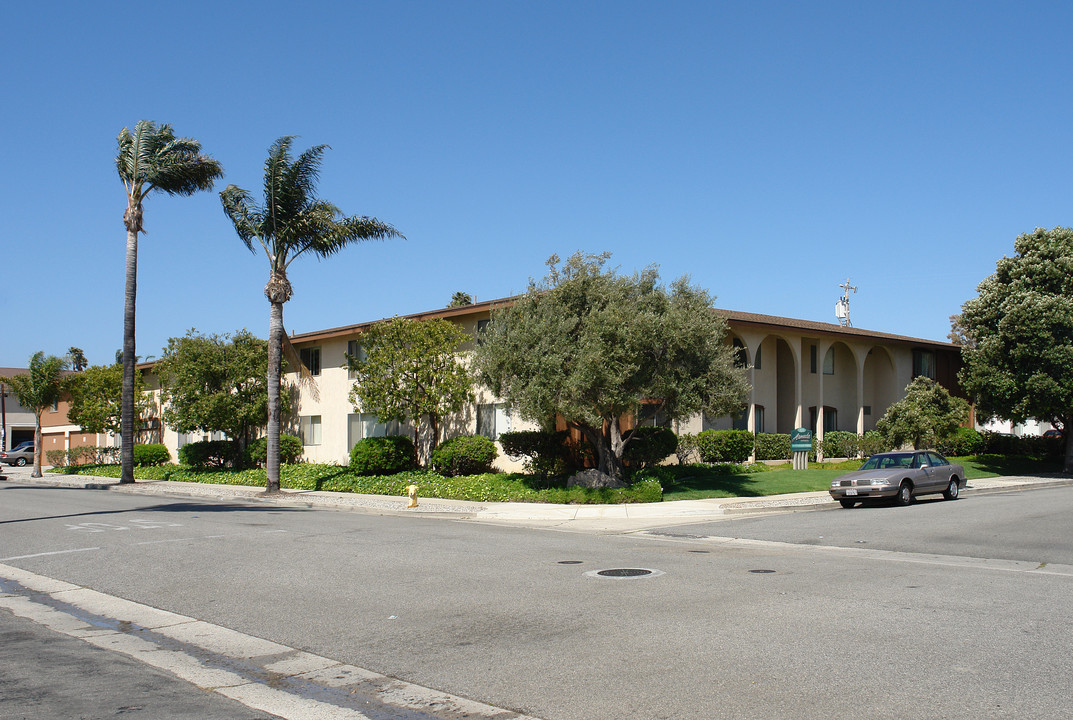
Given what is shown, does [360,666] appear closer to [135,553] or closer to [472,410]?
[135,553]

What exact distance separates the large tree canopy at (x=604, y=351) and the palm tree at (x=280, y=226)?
7853 millimetres

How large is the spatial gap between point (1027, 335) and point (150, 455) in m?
37.8

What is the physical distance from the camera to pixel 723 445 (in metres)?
28.5

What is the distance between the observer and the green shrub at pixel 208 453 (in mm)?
36625

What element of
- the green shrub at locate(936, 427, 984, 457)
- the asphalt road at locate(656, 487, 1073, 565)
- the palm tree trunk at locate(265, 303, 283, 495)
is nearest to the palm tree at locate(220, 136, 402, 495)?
the palm tree trunk at locate(265, 303, 283, 495)

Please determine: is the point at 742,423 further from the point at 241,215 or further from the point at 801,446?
the point at 241,215

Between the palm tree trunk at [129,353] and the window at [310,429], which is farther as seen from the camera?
the window at [310,429]

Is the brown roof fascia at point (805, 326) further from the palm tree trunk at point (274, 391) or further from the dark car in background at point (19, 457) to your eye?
the dark car in background at point (19, 457)

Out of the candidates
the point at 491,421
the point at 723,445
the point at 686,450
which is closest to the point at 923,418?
the point at 723,445

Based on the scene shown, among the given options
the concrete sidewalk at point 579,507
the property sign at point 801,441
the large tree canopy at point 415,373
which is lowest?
the concrete sidewalk at point 579,507

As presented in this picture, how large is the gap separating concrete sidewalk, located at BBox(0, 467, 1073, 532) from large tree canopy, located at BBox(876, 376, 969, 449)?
10.3ft

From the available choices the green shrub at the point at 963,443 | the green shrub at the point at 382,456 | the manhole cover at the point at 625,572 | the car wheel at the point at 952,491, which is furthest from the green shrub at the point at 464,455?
the green shrub at the point at 963,443

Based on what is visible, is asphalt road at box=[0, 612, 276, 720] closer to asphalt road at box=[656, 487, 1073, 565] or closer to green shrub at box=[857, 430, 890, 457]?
asphalt road at box=[656, 487, 1073, 565]

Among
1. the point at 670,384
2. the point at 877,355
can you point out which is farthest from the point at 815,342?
the point at 670,384
